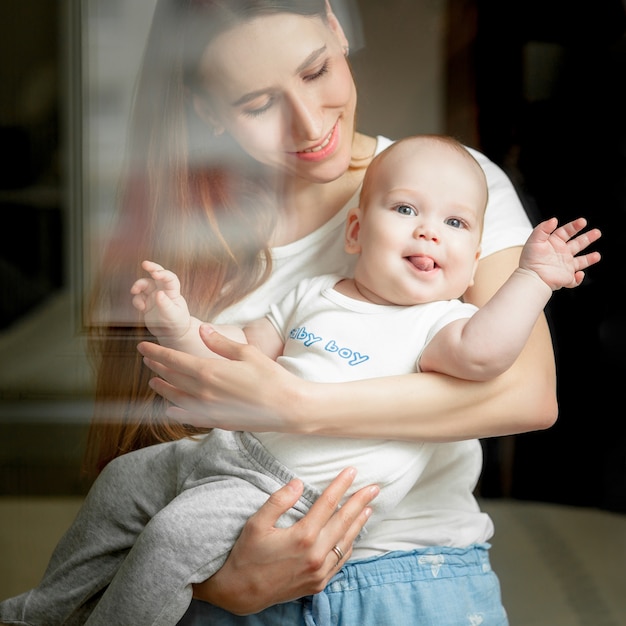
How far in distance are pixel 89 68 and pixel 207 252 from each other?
0.61ft

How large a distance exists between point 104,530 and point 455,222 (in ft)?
1.35

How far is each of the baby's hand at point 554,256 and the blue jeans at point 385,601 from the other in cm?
29

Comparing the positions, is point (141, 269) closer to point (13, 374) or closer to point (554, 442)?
point (13, 374)

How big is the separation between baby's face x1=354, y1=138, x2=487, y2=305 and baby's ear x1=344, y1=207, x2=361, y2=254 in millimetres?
13

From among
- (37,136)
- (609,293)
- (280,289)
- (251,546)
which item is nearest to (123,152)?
(37,136)

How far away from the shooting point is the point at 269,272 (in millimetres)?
833

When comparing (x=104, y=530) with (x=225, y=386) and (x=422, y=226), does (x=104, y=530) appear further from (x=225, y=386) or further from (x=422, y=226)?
(x=422, y=226)

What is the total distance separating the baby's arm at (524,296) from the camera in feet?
2.39

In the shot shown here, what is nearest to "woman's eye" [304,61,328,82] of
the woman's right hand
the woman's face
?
the woman's face

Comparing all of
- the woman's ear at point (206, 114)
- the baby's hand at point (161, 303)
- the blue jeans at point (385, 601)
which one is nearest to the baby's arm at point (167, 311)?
the baby's hand at point (161, 303)

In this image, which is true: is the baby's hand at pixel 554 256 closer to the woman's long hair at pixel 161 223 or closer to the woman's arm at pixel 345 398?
the woman's arm at pixel 345 398

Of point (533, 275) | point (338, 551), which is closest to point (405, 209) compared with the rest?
point (533, 275)

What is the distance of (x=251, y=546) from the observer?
0.76m

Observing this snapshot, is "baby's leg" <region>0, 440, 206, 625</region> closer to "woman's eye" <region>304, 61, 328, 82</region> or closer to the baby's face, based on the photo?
the baby's face
